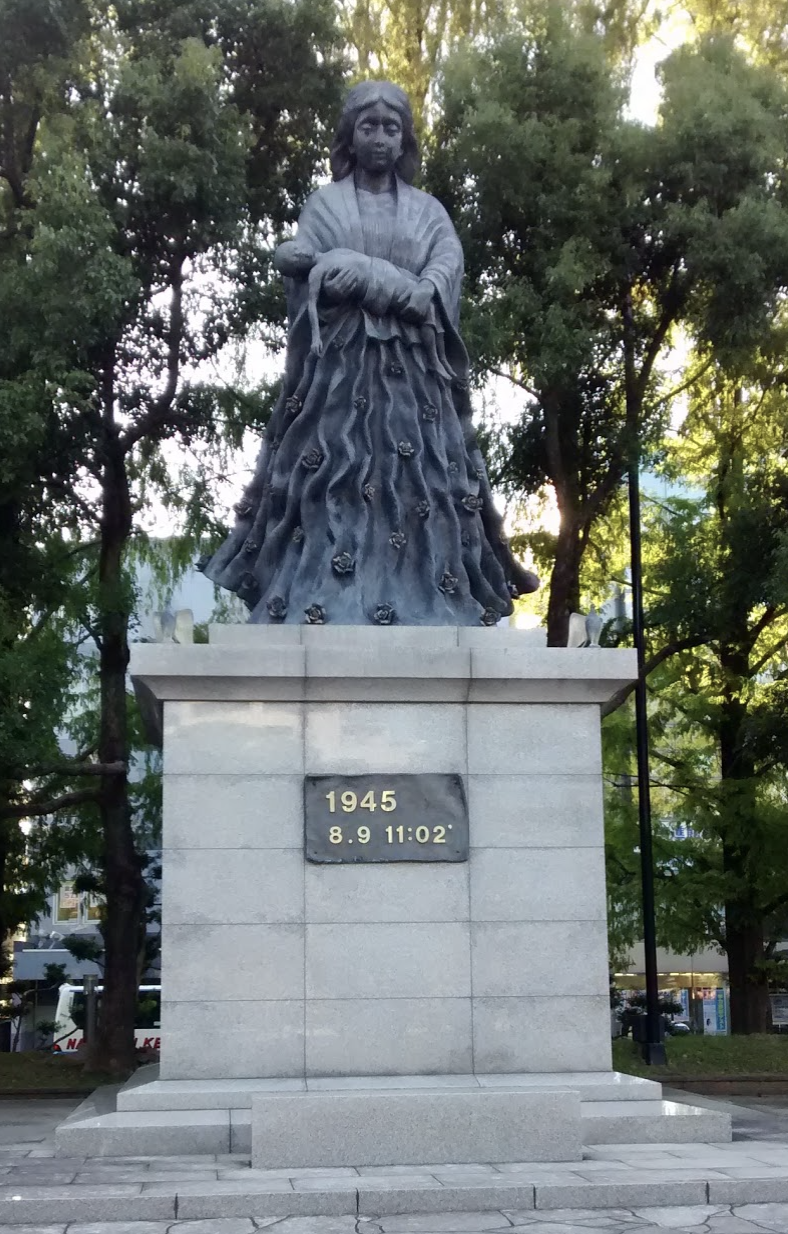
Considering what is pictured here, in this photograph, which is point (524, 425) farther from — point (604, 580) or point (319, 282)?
point (319, 282)

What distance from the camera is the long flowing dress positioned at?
1050 centimetres

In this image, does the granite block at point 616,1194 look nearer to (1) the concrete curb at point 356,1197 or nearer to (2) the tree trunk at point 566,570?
(1) the concrete curb at point 356,1197

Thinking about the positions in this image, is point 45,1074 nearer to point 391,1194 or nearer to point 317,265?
point 317,265

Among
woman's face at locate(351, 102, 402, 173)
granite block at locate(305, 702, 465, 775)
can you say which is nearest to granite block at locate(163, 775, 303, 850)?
granite block at locate(305, 702, 465, 775)

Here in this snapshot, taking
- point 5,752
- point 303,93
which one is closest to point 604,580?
point 303,93

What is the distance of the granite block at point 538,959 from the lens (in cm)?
920

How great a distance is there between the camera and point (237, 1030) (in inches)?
351

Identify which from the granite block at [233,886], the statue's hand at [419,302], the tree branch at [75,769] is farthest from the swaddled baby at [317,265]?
the tree branch at [75,769]

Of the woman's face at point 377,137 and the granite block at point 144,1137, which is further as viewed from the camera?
the woman's face at point 377,137

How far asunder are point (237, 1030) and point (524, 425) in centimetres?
1320

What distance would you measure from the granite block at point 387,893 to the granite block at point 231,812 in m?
0.31

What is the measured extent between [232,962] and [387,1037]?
1.05 metres

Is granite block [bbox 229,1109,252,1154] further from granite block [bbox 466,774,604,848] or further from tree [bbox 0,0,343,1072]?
tree [bbox 0,0,343,1072]

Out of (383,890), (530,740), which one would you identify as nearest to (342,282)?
(530,740)
